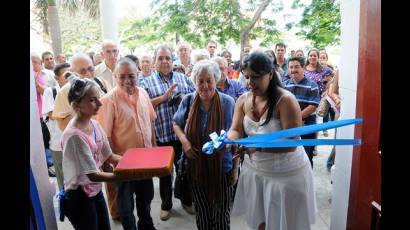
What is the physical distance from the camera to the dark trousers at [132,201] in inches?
112

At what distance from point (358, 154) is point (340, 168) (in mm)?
447

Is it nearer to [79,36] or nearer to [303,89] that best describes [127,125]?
[303,89]

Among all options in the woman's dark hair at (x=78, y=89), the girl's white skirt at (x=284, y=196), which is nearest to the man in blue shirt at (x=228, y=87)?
the girl's white skirt at (x=284, y=196)

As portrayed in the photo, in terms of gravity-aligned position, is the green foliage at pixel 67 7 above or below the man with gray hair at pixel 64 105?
above

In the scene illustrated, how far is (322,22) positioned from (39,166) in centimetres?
866

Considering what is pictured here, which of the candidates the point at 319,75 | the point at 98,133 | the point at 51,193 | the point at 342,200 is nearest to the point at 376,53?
the point at 342,200

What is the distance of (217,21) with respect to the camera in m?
10.3

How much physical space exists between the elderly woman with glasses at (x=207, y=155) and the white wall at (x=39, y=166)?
1.08 metres

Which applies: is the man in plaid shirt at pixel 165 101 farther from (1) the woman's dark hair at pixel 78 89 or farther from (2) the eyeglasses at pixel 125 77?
(1) the woman's dark hair at pixel 78 89

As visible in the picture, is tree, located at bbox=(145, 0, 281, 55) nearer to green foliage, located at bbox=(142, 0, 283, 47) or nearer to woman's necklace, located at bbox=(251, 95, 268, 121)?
green foliage, located at bbox=(142, 0, 283, 47)

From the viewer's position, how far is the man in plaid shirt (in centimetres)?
369

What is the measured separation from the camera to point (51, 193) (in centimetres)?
254

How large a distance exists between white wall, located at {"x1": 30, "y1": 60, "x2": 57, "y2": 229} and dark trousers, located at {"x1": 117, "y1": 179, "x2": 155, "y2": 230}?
55 centimetres

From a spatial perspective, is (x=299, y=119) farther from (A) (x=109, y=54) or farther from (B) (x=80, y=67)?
(A) (x=109, y=54)
